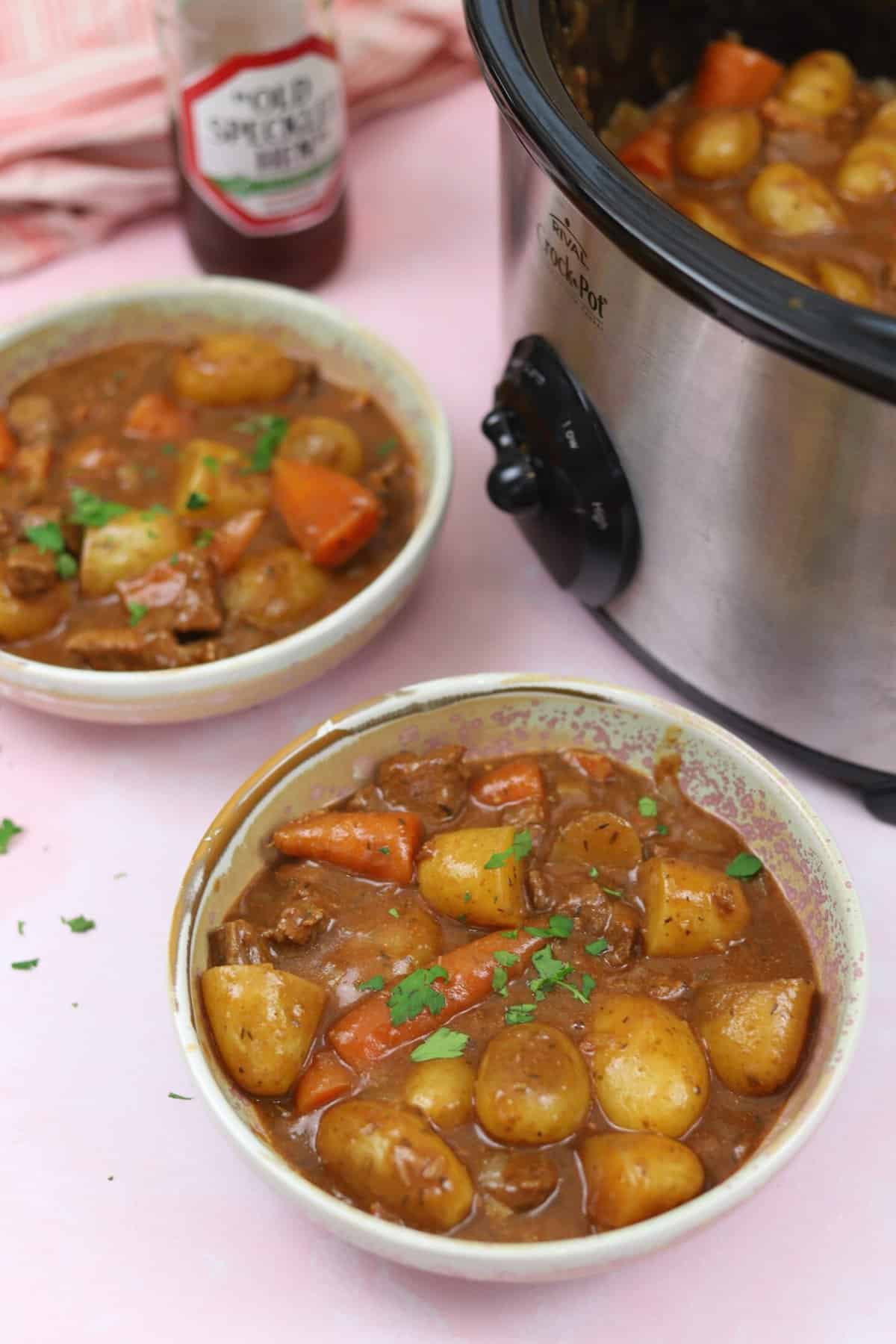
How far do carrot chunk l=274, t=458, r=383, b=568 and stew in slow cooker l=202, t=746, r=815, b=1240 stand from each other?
32 centimetres

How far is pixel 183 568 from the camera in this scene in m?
1.50

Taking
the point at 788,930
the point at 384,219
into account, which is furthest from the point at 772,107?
the point at 788,930

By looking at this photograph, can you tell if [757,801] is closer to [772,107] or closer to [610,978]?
[610,978]

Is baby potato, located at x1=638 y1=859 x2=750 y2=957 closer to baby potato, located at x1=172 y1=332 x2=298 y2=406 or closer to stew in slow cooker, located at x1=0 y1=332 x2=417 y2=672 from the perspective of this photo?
stew in slow cooker, located at x1=0 y1=332 x2=417 y2=672

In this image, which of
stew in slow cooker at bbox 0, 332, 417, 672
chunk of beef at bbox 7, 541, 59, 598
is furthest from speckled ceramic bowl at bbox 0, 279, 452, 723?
chunk of beef at bbox 7, 541, 59, 598

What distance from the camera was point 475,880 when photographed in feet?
3.96

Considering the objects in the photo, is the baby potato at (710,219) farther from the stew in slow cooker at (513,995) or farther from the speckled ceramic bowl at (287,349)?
the stew in slow cooker at (513,995)

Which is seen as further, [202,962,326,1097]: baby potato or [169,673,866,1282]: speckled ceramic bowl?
[202,962,326,1097]: baby potato

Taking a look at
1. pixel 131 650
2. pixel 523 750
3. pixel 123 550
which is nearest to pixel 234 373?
pixel 123 550

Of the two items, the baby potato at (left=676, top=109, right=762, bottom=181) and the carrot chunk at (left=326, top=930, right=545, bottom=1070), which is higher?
the baby potato at (left=676, top=109, right=762, bottom=181)

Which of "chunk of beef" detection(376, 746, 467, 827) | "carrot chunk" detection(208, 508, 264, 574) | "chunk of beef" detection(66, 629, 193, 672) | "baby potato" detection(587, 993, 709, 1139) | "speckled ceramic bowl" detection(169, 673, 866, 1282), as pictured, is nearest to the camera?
"speckled ceramic bowl" detection(169, 673, 866, 1282)

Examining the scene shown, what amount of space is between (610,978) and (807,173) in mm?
998

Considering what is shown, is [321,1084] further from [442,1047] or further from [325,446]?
[325,446]

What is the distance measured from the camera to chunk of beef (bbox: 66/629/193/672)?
145 cm
